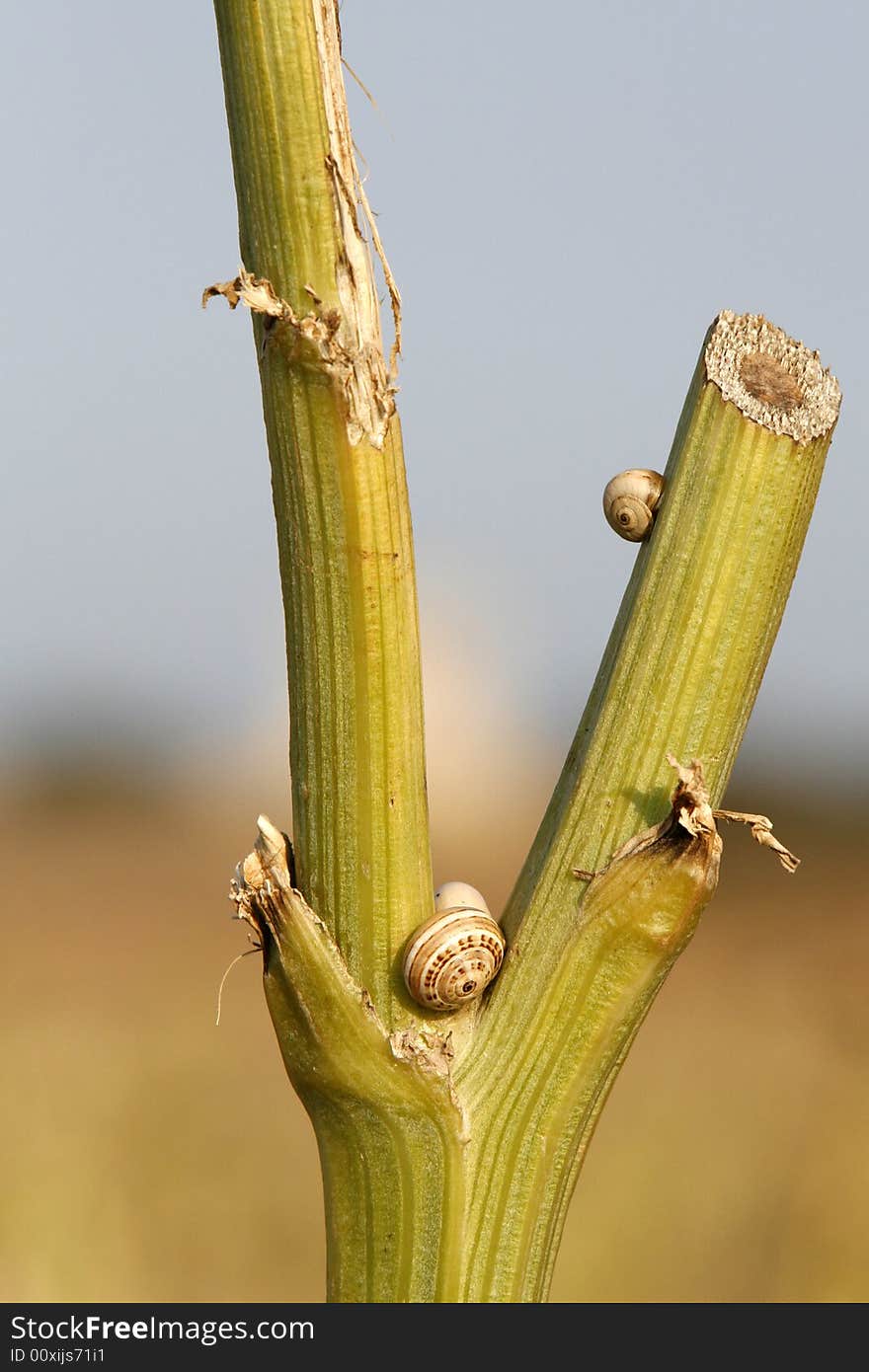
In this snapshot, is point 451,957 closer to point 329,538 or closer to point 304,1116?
point 329,538

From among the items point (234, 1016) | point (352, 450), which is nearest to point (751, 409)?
point (352, 450)

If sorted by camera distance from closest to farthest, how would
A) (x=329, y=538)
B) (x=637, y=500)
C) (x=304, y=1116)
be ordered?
(x=329, y=538)
(x=637, y=500)
(x=304, y=1116)

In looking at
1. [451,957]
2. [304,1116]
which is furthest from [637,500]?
[304,1116]

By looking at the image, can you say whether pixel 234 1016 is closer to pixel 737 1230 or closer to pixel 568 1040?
pixel 737 1230

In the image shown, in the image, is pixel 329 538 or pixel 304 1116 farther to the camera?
pixel 304 1116

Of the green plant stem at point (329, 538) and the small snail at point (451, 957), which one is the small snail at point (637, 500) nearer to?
the green plant stem at point (329, 538)
